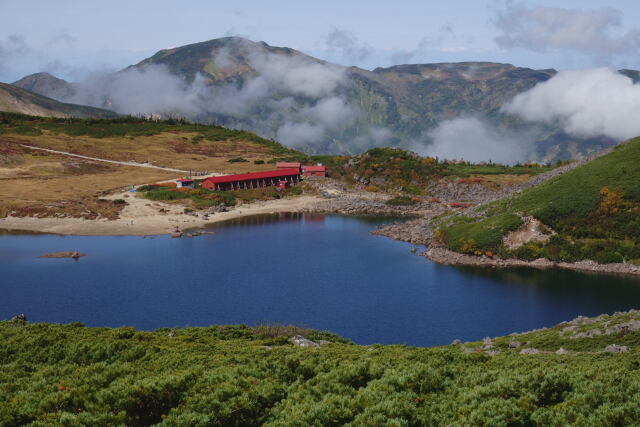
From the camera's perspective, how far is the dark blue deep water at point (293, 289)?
5025 centimetres

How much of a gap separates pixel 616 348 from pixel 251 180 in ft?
340

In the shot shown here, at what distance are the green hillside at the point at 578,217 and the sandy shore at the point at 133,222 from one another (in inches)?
1764

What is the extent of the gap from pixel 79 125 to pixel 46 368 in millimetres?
175925

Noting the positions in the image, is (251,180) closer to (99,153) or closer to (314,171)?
(314,171)

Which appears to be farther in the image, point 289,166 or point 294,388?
point 289,166

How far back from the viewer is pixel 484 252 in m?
74.9

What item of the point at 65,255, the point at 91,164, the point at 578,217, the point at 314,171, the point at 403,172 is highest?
the point at 403,172

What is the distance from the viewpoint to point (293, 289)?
60.4 metres

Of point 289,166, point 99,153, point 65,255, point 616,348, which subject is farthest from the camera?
point 99,153

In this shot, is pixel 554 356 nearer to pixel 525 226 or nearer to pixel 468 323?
pixel 468 323

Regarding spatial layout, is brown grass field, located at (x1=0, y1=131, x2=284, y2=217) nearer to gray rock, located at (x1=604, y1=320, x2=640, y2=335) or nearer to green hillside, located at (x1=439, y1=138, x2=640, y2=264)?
green hillside, located at (x1=439, y1=138, x2=640, y2=264)

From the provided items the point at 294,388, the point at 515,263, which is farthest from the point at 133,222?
the point at 294,388

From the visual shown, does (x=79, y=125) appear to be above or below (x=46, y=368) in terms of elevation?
above

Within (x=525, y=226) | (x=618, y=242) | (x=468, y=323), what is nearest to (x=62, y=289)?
(x=468, y=323)
